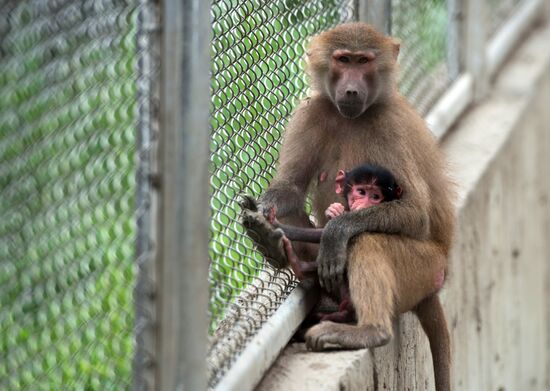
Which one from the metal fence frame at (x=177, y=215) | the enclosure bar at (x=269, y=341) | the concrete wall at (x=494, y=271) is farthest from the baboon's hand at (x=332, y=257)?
the metal fence frame at (x=177, y=215)

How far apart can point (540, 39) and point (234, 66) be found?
4.99 meters

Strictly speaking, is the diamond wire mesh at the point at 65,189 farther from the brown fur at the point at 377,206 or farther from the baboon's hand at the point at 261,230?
the brown fur at the point at 377,206

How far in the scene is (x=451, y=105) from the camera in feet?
21.7

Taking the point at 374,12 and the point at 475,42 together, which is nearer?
the point at 374,12

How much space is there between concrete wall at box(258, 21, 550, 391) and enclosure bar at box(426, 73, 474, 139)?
0.09 meters

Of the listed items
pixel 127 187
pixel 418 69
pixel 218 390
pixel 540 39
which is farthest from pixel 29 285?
pixel 540 39

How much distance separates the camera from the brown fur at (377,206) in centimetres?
399

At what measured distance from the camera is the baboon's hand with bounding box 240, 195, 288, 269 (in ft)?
13.4

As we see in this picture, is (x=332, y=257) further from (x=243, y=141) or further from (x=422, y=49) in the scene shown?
(x=422, y=49)

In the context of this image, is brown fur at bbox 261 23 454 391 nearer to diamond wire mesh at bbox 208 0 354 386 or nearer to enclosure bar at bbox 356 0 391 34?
diamond wire mesh at bbox 208 0 354 386

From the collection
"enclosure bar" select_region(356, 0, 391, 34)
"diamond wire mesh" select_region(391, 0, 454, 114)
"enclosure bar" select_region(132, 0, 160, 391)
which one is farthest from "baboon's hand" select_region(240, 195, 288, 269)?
"diamond wire mesh" select_region(391, 0, 454, 114)

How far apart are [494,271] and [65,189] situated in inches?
158

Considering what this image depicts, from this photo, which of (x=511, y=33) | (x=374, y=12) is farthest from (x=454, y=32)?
(x=374, y=12)

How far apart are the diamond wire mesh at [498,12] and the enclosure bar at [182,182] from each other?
4813mm
